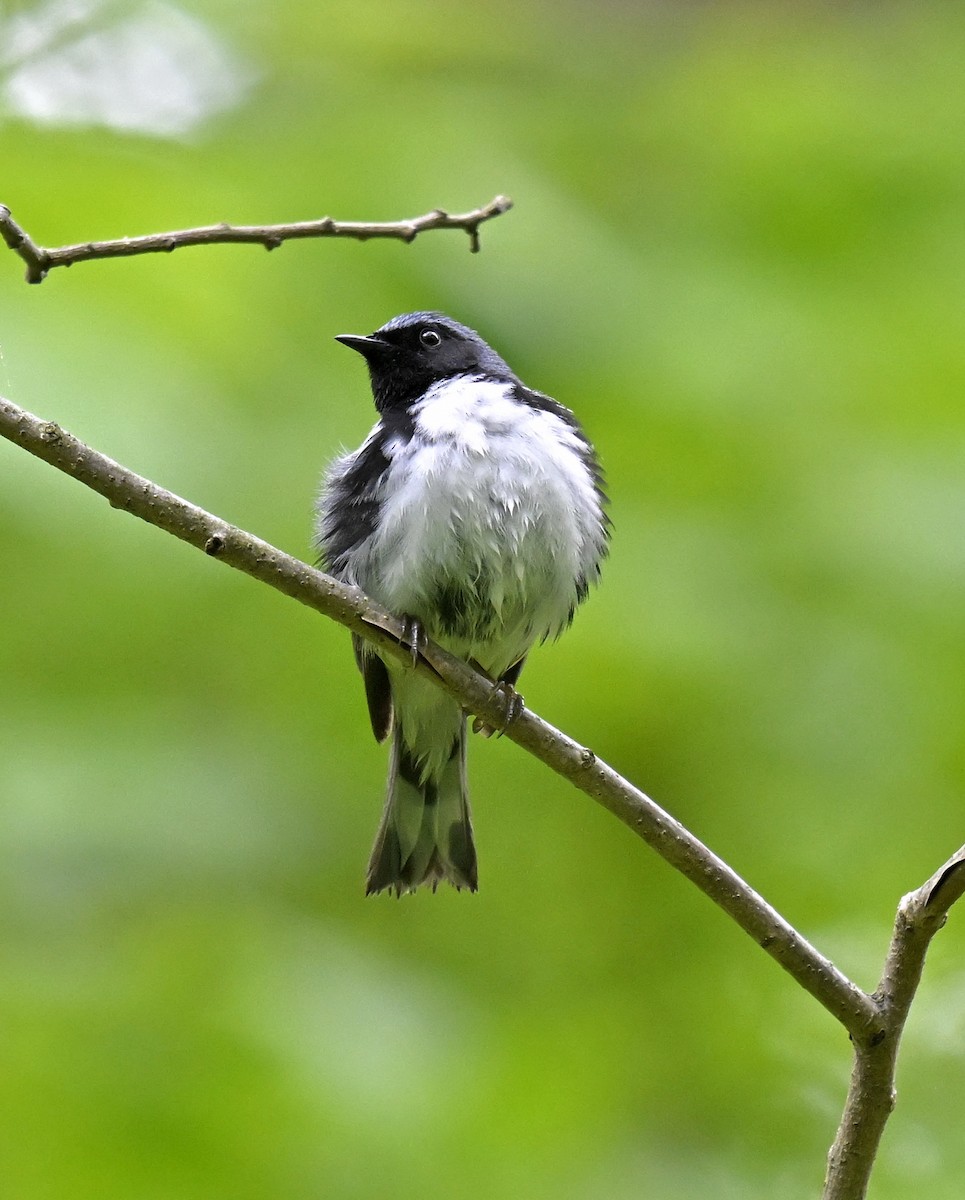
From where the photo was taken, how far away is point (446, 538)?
13.2 ft

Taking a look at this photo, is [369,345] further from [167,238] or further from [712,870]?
[712,870]

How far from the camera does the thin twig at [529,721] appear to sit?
8.94 ft

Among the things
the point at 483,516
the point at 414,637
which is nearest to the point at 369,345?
the point at 483,516

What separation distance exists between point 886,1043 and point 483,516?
1858 millimetres

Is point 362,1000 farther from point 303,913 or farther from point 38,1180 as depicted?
point 38,1180

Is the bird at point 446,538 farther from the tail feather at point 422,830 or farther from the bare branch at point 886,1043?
the bare branch at point 886,1043

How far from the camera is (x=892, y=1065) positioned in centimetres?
270

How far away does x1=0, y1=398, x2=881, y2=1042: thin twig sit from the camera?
272cm

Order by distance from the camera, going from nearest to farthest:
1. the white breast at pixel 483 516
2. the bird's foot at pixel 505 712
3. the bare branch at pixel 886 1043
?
the bare branch at pixel 886 1043 → the bird's foot at pixel 505 712 → the white breast at pixel 483 516

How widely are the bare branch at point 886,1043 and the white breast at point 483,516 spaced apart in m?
1.73

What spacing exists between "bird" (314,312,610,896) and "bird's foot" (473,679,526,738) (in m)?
0.05

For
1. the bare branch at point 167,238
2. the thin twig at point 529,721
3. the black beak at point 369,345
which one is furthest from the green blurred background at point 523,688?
the bare branch at point 167,238

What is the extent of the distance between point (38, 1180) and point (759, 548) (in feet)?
12.7

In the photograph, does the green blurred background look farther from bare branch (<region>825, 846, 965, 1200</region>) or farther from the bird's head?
bare branch (<region>825, 846, 965, 1200</region>)
